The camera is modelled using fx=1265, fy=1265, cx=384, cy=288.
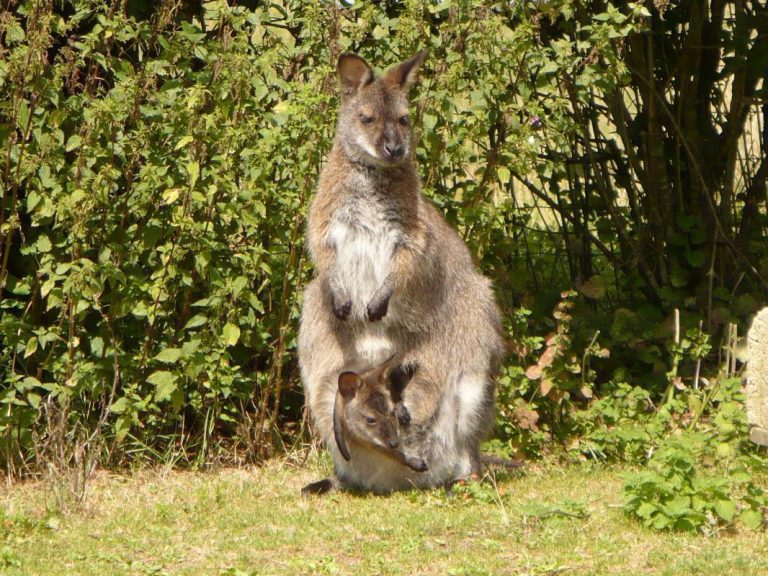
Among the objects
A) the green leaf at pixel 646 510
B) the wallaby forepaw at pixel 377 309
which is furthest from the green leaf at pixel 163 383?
the green leaf at pixel 646 510

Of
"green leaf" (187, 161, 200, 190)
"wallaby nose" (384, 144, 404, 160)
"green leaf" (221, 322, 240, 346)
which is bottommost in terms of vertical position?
"green leaf" (221, 322, 240, 346)

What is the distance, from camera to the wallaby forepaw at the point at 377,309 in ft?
21.5

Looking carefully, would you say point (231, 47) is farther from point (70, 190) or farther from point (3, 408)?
point (3, 408)

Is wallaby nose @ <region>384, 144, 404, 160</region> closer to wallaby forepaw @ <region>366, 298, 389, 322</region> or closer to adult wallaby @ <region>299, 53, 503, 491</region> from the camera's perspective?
adult wallaby @ <region>299, 53, 503, 491</region>

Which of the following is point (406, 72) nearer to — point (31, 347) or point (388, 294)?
point (388, 294)

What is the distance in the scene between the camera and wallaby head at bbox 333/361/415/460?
6.43 meters

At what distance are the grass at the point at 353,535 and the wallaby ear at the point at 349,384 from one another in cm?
53

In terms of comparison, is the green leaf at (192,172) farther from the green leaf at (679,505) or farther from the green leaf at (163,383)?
the green leaf at (679,505)

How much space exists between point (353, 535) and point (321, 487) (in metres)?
1.03

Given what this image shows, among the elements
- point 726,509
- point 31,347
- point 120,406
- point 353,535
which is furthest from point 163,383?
point 726,509

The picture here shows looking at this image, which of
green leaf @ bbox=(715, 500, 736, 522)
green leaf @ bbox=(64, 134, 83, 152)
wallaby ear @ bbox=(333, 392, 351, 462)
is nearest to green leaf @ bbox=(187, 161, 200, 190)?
green leaf @ bbox=(64, 134, 83, 152)

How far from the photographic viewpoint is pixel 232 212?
6.77 meters

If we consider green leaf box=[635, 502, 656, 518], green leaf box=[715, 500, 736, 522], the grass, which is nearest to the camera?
the grass

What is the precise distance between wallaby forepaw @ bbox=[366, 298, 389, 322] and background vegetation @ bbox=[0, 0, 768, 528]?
29.7 inches
